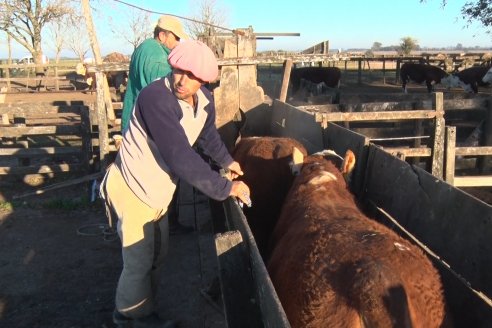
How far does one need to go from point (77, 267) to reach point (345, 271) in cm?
419

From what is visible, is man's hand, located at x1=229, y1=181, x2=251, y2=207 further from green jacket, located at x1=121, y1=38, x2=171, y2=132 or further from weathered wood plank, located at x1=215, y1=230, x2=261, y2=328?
green jacket, located at x1=121, y1=38, x2=171, y2=132

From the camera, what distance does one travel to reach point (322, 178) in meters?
3.32

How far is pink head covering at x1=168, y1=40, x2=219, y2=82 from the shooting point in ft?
9.54

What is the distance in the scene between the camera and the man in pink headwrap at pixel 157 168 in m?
2.99

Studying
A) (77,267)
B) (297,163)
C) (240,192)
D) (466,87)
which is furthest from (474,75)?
(240,192)

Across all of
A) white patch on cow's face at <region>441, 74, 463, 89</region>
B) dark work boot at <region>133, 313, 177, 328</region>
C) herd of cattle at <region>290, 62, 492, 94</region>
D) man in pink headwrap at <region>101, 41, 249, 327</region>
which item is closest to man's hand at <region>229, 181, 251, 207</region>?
man in pink headwrap at <region>101, 41, 249, 327</region>

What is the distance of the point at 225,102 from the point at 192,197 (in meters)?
2.00

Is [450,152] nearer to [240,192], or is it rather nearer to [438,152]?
[438,152]

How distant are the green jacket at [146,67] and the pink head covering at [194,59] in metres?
1.69

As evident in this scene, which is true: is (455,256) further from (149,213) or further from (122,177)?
(122,177)

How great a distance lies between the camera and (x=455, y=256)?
2.86 m

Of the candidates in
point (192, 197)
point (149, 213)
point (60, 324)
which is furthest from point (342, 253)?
point (192, 197)

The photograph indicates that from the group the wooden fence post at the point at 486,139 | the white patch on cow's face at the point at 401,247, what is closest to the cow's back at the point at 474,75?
the wooden fence post at the point at 486,139

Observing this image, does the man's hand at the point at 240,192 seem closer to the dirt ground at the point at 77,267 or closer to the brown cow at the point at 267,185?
the brown cow at the point at 267,185
